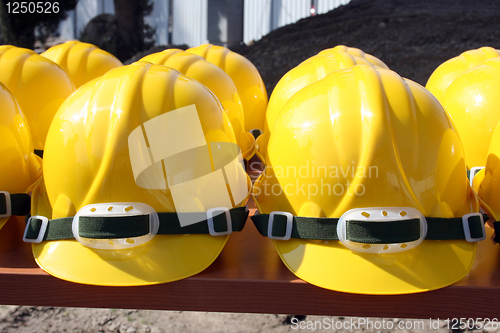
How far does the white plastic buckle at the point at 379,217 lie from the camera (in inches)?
47.6

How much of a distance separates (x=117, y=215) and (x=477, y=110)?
1651 mm

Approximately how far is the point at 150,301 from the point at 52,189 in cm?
53

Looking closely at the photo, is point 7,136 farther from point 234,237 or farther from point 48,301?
point 234,237

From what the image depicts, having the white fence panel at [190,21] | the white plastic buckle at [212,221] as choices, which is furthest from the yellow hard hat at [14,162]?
the white fence panel at [190,21]

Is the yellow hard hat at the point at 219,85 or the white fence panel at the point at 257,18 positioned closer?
the yellow hard hat at the point at 219,85

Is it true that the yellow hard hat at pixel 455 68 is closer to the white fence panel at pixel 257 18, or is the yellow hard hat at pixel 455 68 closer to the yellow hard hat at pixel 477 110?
the yellow hard hat at pixel 477 110

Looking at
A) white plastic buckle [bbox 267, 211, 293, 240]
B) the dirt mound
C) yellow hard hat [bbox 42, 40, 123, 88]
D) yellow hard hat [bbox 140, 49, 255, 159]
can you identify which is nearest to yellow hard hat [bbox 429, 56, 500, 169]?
white plastic buckle [bbox 267, 211, 293, 240]

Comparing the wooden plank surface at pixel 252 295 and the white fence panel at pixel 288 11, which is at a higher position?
the white fence panel at pixel 288 11

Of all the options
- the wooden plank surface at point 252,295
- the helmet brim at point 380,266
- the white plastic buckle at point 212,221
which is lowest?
the wooden plank surface at point 252,295

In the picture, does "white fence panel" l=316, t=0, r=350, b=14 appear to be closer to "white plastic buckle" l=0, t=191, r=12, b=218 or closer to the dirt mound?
the dirt mound

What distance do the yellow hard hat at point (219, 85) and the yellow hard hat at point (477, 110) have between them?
3.53ft

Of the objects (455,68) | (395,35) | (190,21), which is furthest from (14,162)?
(190,21)

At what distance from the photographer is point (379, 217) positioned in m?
1.20

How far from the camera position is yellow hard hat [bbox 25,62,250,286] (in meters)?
1.24
